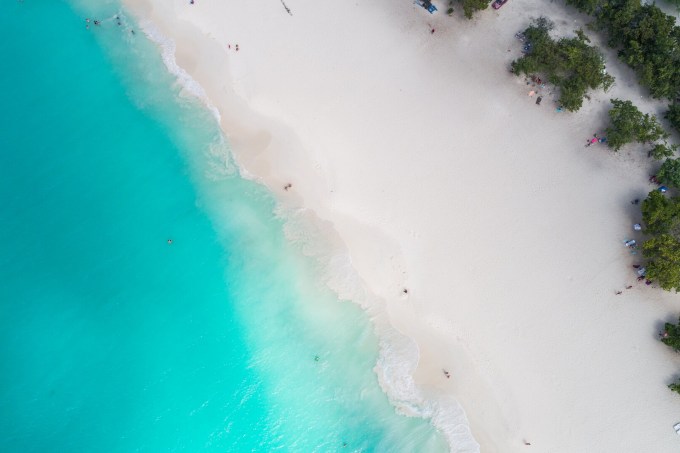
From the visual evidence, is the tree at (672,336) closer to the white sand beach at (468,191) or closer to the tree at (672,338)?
the tree at (672,338)

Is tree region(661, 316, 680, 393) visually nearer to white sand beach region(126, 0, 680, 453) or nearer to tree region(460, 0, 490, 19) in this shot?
white sand beach region(126, 0, 680, 453)

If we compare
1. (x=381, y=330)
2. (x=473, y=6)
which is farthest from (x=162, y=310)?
(x=473, y=6)

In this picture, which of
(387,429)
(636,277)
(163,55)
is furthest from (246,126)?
(636,277)

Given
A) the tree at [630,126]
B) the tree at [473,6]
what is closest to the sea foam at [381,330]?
the tree at [473,6]

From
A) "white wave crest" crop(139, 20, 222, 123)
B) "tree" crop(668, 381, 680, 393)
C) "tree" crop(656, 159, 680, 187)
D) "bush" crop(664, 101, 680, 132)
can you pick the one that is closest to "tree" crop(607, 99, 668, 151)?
"bush" crop(664, 101, 680, 132)

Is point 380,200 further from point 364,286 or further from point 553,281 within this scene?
point 553,281

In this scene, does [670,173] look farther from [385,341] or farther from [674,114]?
[385,341]
